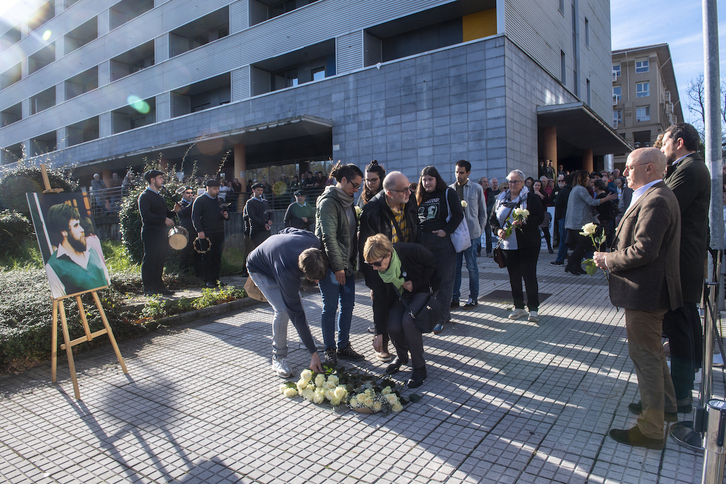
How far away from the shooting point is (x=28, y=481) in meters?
2.55

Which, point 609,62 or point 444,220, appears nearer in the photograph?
point 444,220

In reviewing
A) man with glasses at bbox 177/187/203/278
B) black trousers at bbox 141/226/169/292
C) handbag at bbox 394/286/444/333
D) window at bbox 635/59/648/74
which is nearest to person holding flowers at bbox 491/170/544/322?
handbag at bbox 394/286/444/333

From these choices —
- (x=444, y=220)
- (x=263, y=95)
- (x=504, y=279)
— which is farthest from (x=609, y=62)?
(x=444, y=220)

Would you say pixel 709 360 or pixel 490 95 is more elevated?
pixel 490 95

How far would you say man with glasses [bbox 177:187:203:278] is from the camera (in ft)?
27.5

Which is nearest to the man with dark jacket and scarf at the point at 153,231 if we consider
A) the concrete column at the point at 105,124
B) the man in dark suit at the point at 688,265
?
the man in dark suit at the point at 688,265

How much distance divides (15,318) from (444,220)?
187 inches

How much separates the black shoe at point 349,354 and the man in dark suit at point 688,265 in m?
2.58

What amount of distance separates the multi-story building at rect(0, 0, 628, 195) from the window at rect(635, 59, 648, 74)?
2880 cm

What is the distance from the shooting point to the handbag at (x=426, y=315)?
12.2 ft

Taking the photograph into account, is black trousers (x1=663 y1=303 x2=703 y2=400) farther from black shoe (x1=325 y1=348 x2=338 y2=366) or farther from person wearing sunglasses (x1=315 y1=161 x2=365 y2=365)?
black shoe (x1=325 y1=348 x2=338 y2=366)

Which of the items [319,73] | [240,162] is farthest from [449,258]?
[240,162]

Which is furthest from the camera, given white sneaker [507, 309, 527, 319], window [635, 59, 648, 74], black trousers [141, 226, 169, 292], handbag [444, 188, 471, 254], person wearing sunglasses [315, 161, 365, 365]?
window [635, 59, 648, 74]

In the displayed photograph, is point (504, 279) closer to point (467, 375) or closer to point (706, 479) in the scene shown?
point (467, 375)
